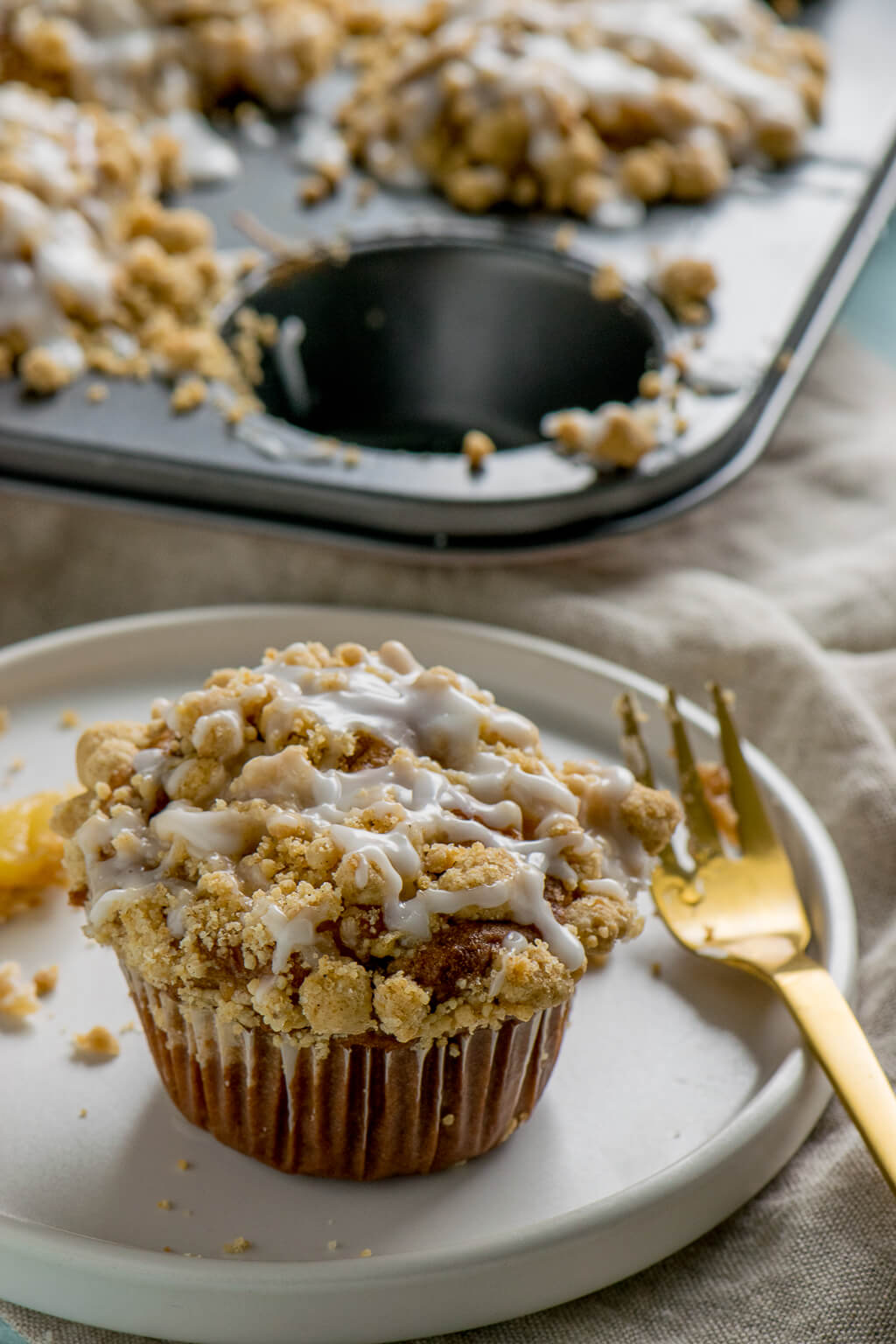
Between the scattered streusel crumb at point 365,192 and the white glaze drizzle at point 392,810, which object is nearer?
the white glaze drizzle at point 392,810

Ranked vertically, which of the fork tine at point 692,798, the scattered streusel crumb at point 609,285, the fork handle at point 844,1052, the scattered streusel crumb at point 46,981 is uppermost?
the fork handle at point 844,1052

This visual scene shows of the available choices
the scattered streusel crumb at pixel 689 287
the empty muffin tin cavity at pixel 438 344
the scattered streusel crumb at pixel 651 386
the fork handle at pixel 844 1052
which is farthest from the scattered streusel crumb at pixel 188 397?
the fork handle at pixel 844 1052

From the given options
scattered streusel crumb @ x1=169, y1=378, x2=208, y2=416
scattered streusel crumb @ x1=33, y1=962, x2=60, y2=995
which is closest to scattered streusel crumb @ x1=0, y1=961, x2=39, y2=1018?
scattered streusel crumb @ x1=33, y1=962, x2=60, y2=995

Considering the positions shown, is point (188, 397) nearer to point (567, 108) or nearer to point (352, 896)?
point (567, 108)

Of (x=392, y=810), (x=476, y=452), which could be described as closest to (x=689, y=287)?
(x=476, y=452)

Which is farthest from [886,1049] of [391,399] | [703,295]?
[391,399]

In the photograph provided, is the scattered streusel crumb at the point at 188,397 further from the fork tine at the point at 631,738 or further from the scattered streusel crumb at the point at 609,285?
the fork tine at the point at 631,738

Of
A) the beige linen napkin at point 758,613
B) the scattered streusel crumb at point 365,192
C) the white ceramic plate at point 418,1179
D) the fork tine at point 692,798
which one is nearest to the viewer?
the white ceramic plate at point 418,1179
